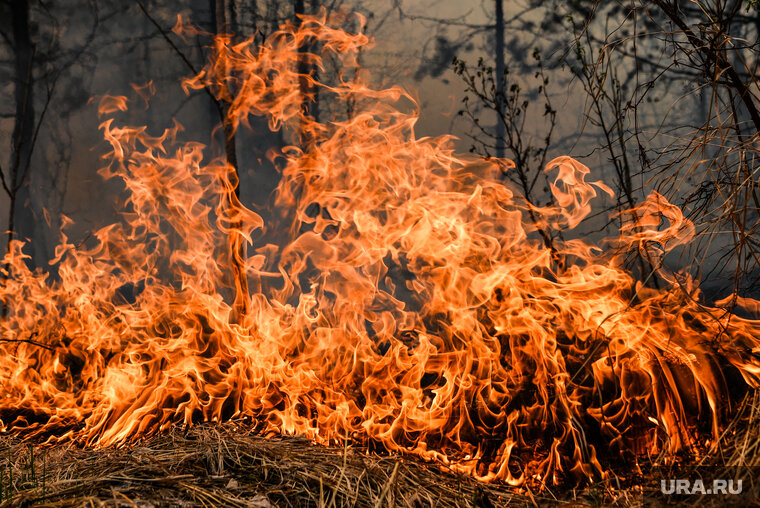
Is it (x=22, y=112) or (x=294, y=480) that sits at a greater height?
(x=22, y=112)

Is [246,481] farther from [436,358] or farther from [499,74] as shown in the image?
[499,74]

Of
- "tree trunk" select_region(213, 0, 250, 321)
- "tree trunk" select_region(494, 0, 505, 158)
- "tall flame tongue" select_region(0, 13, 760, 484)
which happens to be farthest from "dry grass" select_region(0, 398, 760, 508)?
"tree trunk" select_region(494, 0, 505, 158)

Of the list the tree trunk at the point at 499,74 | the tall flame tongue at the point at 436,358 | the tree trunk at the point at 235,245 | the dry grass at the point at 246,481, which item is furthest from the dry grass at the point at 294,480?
the tree trunk at the point at 499,74

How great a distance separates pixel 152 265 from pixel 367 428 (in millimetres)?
3731

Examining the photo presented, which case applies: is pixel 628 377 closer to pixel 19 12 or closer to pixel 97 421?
pixel 97 421

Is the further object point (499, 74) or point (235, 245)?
point (499, 74)

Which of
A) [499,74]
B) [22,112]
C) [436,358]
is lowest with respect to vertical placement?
[436,358]

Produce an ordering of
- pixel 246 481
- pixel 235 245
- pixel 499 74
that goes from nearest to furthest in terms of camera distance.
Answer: pixel 246 481 < pixel 235 245 < pixel 499 74

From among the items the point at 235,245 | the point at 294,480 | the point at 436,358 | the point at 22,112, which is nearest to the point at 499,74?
the point at 235,245

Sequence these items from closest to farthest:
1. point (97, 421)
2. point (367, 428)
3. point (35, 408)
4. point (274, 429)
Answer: point (367, 428)
point (274, 429)
point (97, 421)
point (35, 408)

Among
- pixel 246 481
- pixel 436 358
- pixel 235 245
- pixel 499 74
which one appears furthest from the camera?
pixel 499 74

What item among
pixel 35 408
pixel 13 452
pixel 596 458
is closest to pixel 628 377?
pixel 596 458

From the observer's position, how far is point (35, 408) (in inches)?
120

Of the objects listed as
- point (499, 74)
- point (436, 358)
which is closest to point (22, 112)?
point (499, 74)
